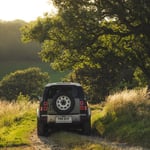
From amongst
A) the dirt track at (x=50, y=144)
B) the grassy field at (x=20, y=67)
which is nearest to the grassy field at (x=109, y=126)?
the dirt track at (x=50, y=144)

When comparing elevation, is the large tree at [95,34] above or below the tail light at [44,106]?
above

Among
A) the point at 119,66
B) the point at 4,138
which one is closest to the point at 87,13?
the point at 119,66

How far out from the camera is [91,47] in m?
27.8

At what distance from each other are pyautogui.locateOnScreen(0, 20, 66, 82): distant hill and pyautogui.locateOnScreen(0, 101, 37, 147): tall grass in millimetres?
69454

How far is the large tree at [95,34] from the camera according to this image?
24.9 meters

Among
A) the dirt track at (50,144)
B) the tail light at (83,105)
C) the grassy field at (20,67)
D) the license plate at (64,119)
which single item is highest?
the grassy field at (20,67)

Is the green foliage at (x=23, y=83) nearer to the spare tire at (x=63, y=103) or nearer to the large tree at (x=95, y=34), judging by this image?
the large tree at (x=95, y=34)

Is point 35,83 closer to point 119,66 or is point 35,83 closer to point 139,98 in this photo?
point 119,66

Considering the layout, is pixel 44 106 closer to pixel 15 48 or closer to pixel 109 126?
pixel 109 126

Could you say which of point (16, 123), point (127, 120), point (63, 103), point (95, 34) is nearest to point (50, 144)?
point (63, 103)

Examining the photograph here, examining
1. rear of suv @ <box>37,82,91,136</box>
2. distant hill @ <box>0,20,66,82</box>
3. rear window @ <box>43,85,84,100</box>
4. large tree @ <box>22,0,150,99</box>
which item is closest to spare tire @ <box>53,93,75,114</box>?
rear of suv @ <box>37,82,91,136</box>

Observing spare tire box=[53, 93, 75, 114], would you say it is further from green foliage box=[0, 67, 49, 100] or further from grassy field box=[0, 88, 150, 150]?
green foliage box=[0, 67, 49, 100]

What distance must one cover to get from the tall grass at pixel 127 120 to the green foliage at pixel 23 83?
59.2 meters

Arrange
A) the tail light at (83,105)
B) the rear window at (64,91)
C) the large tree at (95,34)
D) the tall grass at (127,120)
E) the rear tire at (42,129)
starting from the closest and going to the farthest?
the tall grass at (127,120) → the tail light at (83,105) → the rear tire at (42,129) → the rear window at (64,91) → the large tree at (95,34)
